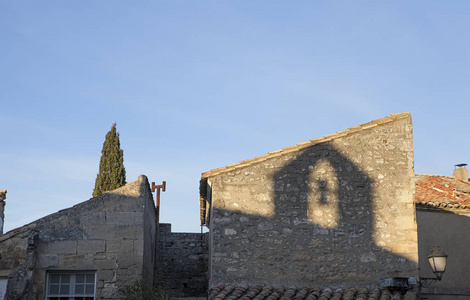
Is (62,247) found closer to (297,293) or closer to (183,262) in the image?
(297,293)

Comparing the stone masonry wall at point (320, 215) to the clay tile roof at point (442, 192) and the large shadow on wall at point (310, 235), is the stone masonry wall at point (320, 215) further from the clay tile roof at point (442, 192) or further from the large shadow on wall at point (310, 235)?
the clay tile roof at point (442, 192)

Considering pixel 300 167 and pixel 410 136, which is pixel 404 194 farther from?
pixel 300 167

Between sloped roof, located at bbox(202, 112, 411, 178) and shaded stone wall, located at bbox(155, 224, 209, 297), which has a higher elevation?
sloped roof, located at bbox(202, 112, 411, 178)

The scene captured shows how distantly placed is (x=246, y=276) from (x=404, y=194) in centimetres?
378

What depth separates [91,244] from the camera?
40.3 ft

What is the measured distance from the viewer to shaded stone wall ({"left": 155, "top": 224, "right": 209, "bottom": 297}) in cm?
1778

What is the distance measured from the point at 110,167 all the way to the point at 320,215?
1113cm

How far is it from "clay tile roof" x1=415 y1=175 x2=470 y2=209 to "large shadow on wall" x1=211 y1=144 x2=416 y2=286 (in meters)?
5.34

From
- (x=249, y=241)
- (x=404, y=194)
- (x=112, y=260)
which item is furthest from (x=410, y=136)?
(x=112, y=260)

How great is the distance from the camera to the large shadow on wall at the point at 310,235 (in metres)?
12.3

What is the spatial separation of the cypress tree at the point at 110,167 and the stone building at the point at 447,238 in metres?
10.3

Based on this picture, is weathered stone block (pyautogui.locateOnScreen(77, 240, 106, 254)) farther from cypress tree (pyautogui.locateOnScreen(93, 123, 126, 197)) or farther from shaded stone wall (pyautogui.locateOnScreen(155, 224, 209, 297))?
cypress tree (pyautogui.locateOnScreen(93, 123, 126, 197))

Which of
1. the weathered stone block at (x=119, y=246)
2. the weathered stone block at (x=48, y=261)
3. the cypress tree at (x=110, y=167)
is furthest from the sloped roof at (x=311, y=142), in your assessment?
the cypress tree at (x=110, y=167)

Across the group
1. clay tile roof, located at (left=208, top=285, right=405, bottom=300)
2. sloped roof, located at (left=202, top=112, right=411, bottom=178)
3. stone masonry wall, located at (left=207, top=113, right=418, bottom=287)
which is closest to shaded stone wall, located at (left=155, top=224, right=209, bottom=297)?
stone masonry wall, located at (left=207, top=113, right=418, bottom=287)
